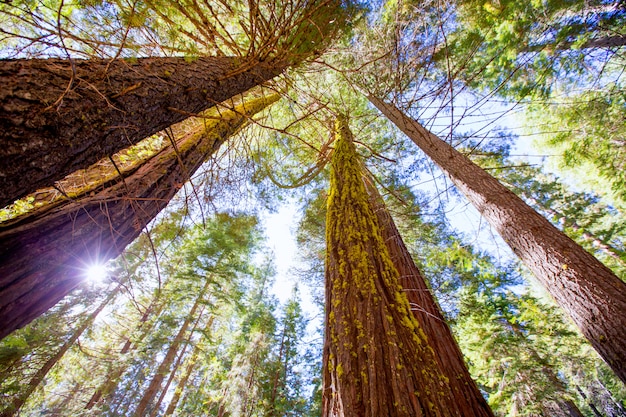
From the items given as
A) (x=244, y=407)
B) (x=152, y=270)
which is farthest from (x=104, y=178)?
(x=244, y=407)

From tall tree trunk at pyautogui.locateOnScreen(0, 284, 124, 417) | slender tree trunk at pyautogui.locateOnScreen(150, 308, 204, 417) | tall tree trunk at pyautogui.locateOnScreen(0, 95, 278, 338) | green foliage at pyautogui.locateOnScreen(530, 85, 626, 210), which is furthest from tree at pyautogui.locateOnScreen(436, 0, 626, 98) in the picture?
slender tree trunk at pyautogui.locateOnScreen(150, 308, 204, 417)

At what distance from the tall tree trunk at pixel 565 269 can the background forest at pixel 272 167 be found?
31mm

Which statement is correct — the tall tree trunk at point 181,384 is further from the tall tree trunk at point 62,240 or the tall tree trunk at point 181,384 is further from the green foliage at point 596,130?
the green foliage at point 596,130

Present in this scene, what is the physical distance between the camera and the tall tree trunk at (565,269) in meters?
1.95

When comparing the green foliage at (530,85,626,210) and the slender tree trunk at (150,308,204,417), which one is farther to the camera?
the slender tree trunk at (150,308,204,417)

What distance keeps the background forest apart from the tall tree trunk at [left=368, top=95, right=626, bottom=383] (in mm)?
31

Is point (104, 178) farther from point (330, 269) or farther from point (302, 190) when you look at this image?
point (302, 190)

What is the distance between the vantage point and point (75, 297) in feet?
34.7

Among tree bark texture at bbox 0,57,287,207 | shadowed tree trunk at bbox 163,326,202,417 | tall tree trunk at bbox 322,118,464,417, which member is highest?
shadowed tree trunk at bbox 163,326,202,417

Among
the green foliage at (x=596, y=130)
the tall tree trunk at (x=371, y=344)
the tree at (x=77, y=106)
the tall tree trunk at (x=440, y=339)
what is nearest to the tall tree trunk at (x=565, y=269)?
→ the tall tree trunk at (x=440, y=339)

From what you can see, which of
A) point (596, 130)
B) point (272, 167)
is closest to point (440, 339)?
point (272, 167)

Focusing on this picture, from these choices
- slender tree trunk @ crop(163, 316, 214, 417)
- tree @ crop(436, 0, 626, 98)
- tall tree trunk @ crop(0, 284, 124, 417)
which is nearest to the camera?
tree @ crop(436, 0, 626, 98)

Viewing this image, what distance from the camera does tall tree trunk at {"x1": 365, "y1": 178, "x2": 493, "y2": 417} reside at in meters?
1.46

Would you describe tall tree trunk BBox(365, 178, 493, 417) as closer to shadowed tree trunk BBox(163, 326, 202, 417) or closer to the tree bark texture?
the tree bark texture
